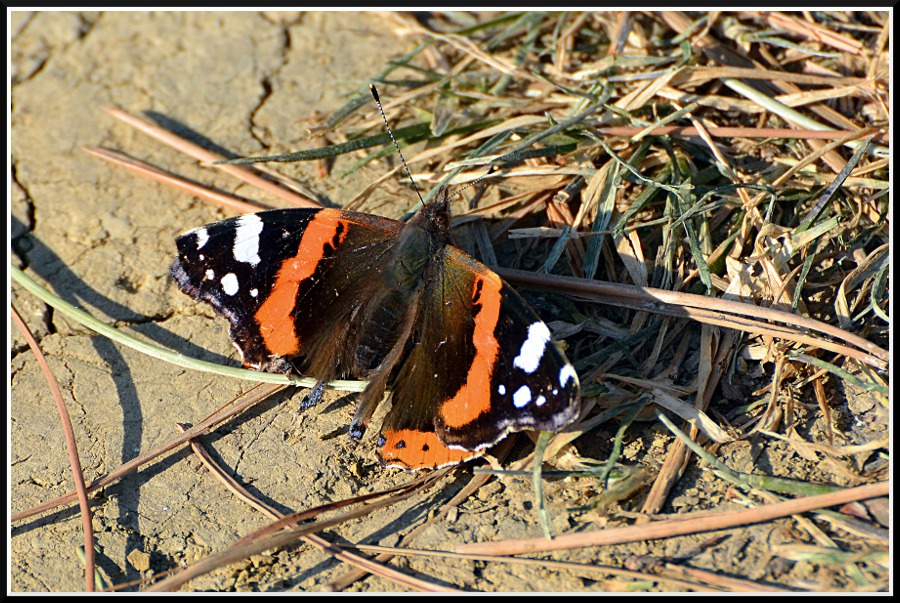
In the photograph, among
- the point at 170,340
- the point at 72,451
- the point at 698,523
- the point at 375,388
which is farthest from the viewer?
the point at 170,340

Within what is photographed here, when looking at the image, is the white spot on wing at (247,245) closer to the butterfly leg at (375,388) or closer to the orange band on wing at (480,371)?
the butterfly leg at (375,388)

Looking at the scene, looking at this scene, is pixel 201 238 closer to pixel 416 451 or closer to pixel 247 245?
pixel 247 245

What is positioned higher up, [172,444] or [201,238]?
[201,238]

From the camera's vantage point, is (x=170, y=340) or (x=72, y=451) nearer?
(x=72, y=451)

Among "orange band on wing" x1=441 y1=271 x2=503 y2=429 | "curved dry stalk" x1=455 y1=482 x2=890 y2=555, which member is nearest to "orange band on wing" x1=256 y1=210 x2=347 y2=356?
"orange band on wing" x1=441 y1=271 x2=503 y2=429

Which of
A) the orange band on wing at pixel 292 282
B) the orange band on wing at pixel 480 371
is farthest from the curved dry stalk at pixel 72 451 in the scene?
the orange band on wing at pixel 480 371

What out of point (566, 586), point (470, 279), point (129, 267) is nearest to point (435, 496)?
point (566, 586)

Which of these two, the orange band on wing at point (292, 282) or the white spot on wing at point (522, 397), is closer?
the white spot on wing at point (522, 397)

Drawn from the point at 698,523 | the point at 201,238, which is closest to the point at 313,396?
the point at 201,238
